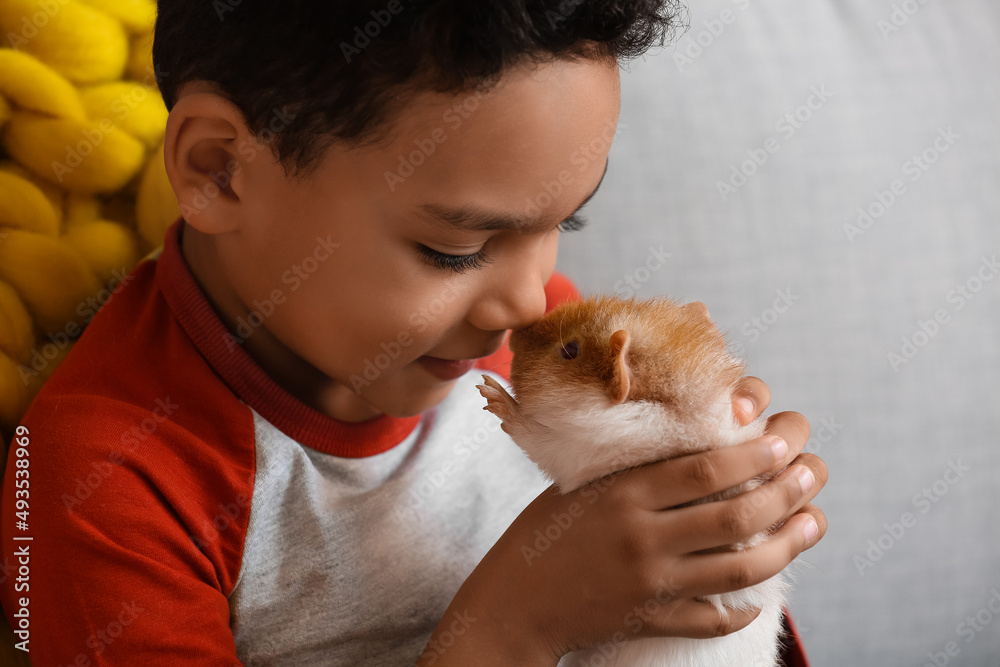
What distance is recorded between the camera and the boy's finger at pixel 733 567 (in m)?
0.67

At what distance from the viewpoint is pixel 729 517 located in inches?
26.1

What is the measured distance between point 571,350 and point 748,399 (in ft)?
0.64

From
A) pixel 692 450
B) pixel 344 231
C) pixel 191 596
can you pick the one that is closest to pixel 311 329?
pixel 344 231

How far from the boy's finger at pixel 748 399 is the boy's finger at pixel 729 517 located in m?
0.06

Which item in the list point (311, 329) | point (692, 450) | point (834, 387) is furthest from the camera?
point (834, 387)

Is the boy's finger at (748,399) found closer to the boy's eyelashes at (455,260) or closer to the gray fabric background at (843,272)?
the boy's eyelashes at (455,260)

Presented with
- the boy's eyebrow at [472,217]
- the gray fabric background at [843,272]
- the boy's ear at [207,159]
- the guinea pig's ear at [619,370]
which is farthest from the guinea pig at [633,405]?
the gray fabric background at [843,272]

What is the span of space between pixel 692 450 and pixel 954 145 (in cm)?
92

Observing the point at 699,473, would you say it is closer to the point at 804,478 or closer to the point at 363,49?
the point at 804,478

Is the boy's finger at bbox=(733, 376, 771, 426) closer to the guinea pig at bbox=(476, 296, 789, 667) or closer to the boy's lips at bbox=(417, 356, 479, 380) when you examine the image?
the guinea pig at bbox=(476, 296, 789, 667)

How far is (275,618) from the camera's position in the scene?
0.87 m

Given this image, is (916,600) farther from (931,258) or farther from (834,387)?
(931,258)

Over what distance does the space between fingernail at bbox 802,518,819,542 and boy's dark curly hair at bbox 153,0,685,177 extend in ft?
1.60

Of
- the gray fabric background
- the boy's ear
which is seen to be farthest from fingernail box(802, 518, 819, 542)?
the boy's ear
